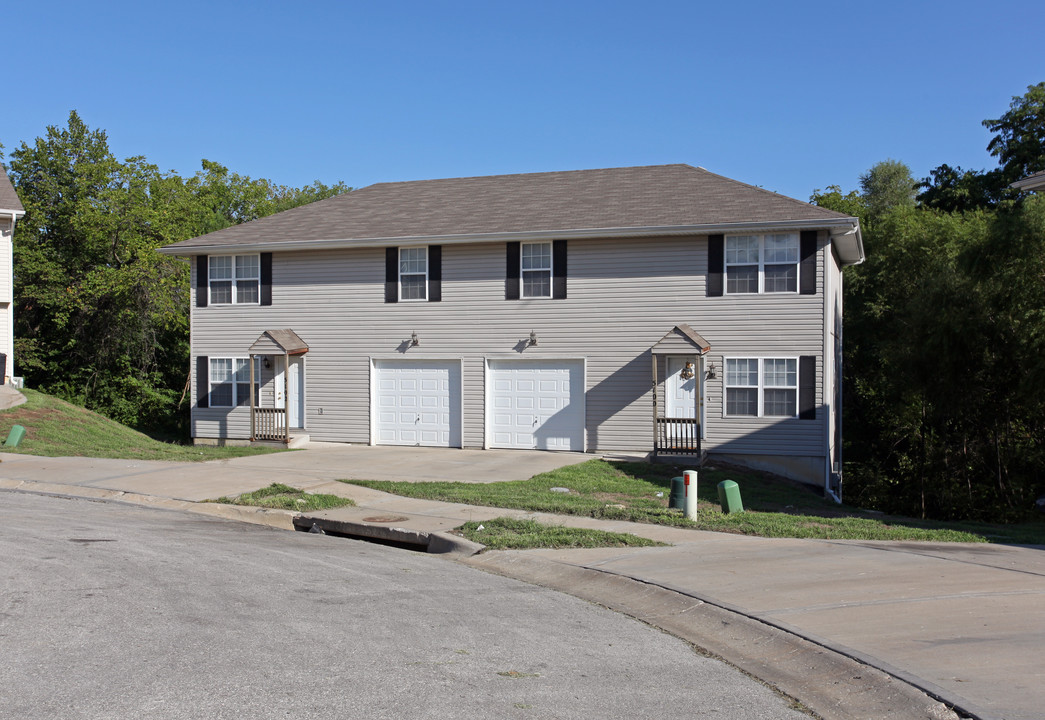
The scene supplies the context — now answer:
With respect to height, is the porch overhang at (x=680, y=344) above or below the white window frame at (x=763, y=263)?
below

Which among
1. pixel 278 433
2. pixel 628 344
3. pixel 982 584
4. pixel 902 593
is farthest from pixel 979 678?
pixel 278 433

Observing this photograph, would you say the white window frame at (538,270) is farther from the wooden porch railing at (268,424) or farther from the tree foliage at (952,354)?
the tree foliage at (952,354)

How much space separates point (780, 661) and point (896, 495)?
72.2ft

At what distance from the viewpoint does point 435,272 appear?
2234 centimetres

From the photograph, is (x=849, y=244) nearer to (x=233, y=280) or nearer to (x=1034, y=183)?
(x=1034, y=183)

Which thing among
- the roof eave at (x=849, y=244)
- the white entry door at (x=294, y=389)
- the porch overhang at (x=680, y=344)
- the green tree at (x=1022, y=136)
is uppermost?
the green tree at (x=1022, y=136)

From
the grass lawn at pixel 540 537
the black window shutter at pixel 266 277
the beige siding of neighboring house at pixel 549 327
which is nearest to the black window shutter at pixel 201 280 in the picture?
the beige siding of neighboring house at pixel 549 327

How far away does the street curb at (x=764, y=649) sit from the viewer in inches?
219

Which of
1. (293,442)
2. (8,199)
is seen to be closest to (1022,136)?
(293,442)

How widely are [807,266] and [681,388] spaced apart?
151 inches

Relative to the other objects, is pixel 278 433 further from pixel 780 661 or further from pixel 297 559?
pixel 780 661

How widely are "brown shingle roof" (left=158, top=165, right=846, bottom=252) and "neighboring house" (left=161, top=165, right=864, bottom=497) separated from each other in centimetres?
9

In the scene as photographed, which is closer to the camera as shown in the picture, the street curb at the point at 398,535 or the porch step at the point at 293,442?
the street curb at the point at 398,535

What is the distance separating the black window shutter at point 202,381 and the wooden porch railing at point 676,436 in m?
12.0
